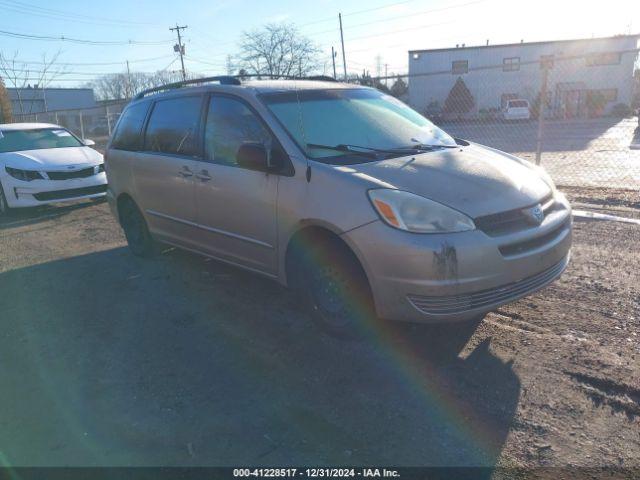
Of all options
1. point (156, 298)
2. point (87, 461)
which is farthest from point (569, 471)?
point (156, 298)

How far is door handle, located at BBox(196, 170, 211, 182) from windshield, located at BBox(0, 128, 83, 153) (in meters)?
6.70

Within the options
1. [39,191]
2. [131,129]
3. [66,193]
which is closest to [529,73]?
[66,193]

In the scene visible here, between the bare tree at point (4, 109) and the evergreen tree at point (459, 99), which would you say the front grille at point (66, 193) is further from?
the evergreen tree at point (459, 99)

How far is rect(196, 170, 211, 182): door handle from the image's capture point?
4.55 meters

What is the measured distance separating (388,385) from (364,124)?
2.16 meters

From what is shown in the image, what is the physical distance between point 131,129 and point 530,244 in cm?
446

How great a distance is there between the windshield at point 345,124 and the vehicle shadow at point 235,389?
141 centimetres

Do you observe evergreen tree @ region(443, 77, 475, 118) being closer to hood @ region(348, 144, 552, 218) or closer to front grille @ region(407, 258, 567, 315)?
hood @ region(348, 144, 552, 218)

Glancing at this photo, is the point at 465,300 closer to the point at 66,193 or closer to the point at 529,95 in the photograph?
the point at 66,193

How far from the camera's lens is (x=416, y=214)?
3.27m

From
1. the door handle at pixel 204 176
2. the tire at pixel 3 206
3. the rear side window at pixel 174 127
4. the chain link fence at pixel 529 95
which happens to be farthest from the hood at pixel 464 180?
the chain link fence at pixel 529 95

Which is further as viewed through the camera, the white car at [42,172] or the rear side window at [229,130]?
the white car at [42,172]

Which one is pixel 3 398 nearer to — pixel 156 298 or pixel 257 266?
pixel 156 298

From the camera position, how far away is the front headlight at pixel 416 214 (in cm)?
322
